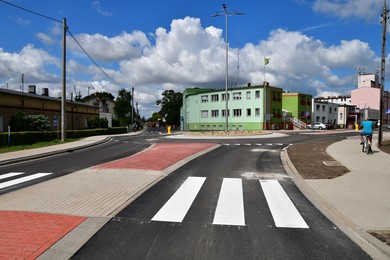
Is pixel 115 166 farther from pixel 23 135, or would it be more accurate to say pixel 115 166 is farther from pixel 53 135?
pixel 53 135

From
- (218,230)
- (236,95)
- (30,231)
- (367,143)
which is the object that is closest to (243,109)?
(236,95)

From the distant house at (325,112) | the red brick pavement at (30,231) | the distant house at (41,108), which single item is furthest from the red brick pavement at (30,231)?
the distant house at (325,112)

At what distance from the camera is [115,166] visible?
11.8 m

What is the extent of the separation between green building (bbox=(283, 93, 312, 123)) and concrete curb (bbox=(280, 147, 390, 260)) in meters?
59.6

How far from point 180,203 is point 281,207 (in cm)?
212

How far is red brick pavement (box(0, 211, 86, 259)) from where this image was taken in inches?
167

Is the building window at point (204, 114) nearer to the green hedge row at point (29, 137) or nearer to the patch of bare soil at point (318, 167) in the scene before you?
the green hedge row at point (29, 137)

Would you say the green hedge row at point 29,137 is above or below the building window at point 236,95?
below

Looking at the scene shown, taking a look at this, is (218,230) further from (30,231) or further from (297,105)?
(297,105)

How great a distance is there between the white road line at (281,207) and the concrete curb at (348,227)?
0.55m

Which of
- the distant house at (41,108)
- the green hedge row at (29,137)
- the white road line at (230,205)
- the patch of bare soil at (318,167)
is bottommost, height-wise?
the white road line at (230,205)

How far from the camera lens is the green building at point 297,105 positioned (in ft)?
216

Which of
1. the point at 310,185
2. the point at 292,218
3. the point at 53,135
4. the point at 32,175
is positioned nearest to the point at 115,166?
the point at 32,175

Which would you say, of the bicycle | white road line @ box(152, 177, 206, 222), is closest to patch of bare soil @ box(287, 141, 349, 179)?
the bicycle
